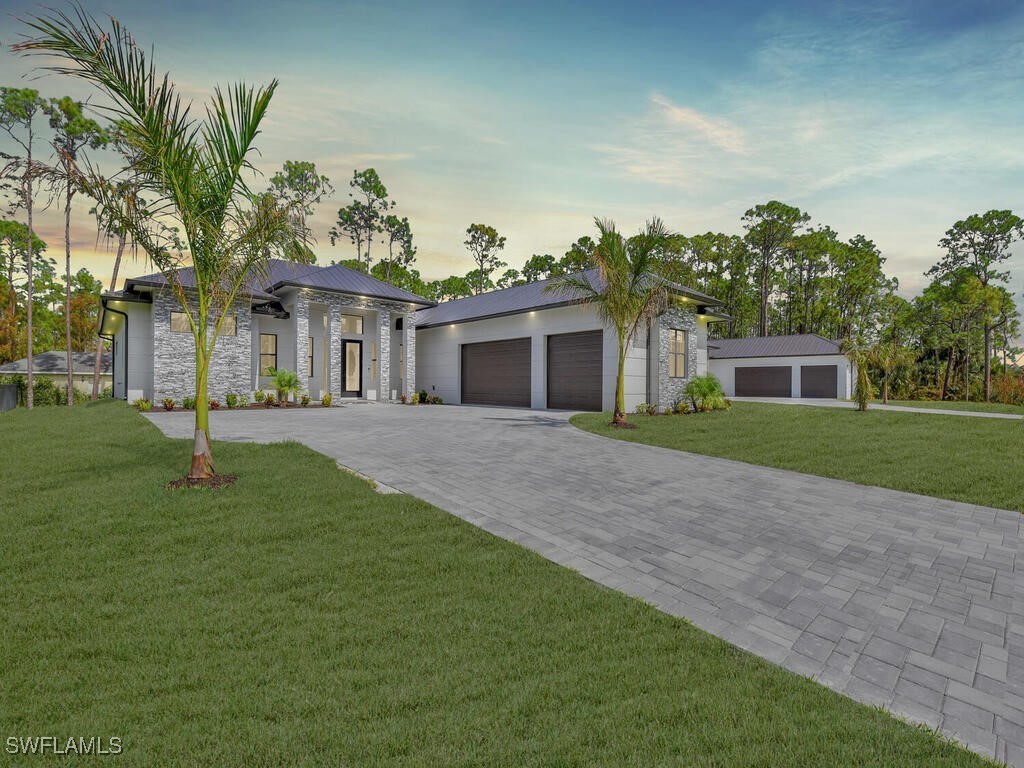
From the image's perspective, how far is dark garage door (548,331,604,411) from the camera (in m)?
17.0

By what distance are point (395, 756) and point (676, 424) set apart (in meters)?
11.9

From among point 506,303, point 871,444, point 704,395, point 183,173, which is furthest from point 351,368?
point 871,444

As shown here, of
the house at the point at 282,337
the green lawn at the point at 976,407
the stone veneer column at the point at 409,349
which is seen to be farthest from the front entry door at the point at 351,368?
the green lawn at the point at 976,407

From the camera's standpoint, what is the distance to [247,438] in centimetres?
984

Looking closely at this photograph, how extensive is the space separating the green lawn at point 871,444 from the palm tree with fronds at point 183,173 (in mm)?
8385

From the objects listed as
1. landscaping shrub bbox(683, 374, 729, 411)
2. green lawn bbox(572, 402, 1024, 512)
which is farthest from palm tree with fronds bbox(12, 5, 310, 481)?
landscaping shrub bbox(683, 374, 729, 411)

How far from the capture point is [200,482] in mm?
5973

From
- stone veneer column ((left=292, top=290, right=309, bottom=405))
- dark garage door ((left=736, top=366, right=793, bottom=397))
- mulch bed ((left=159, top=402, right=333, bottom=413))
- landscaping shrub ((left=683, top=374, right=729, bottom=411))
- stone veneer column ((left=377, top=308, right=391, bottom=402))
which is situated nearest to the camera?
landscaping shrub ((left=683, top=374, right=729, bottom=411))

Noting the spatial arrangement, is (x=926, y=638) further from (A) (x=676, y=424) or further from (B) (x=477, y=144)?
(B) (x=477, y=144)

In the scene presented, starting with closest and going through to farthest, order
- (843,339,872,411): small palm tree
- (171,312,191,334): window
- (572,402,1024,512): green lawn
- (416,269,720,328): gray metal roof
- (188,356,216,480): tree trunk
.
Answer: (188,356,216,480): tree trunk < (572,402,1024,512): green lawn < (843,339,872,411): small palm tree < (171,312,191,334): window < (416,269,720,328): gray metal roof

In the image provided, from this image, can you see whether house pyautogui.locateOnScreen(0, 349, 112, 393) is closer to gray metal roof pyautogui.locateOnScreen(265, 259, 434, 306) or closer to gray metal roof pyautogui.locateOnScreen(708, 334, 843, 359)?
gray metal roof pyautogui.locateOnScreen(265, 259, 434, 306)

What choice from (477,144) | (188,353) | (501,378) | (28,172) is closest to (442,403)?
(501,378)

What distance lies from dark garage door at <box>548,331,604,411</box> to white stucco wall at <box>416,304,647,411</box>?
0.28 m

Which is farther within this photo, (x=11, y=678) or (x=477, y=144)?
(x=477, y=144)
